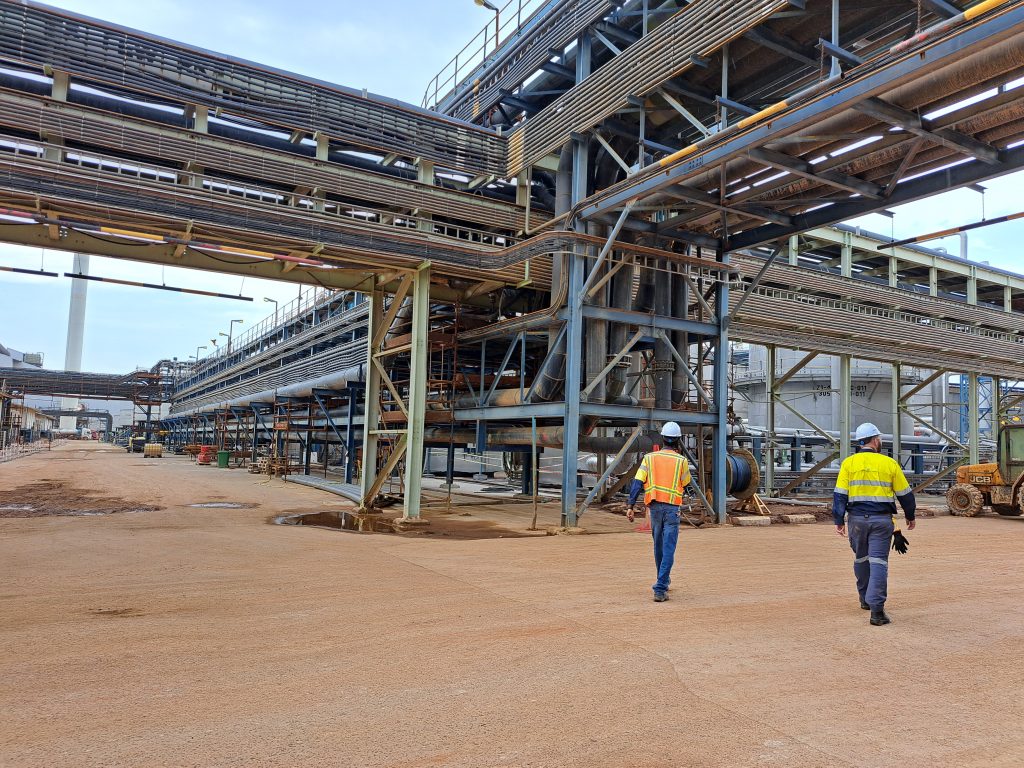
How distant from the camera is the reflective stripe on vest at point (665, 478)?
6836 millimetres

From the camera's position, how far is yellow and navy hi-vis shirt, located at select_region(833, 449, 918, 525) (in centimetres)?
615

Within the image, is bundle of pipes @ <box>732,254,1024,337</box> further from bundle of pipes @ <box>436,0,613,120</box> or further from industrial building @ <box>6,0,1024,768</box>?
bundle of pipes @ <box>436,0,613,120</box>

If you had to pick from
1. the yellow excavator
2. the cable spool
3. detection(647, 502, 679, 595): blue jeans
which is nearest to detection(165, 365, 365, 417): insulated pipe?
the cable spool

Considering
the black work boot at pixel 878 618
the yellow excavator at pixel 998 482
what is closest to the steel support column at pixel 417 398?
the black work boot at pixel 878 618

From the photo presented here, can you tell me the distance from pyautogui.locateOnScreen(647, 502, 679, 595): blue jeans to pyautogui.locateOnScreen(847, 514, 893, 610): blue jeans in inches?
62.6

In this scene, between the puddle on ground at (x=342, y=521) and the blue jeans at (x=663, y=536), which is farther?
the puddle on ground at (x=342, y=521)

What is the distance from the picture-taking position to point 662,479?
6.91 metres

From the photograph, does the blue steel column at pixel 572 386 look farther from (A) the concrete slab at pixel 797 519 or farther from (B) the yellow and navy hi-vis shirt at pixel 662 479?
(A) the concrete slab at pixel 797 519

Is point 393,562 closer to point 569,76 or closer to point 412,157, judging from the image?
point 412,157

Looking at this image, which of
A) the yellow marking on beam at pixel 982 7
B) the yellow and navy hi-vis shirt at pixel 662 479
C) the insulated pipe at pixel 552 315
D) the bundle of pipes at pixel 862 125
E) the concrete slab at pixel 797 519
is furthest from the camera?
the concrete slab at pixel 797 519

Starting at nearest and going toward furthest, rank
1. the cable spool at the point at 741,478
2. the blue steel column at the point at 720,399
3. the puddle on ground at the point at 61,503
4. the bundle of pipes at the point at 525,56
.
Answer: the puddle on ground at the point at 61,503
the bundle of pipes at the point at 525,56
the blue steel column at the point at 720,399
the cable spool at the point at 741,478

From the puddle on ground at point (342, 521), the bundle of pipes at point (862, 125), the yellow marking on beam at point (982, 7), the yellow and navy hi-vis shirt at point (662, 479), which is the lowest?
the puddle on ground at point (342, 521)

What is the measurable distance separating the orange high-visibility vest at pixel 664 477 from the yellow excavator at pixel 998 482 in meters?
15.2

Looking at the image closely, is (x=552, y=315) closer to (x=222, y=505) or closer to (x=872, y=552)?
(x=872, y=552)
